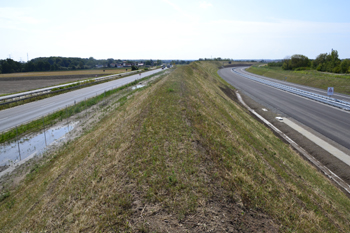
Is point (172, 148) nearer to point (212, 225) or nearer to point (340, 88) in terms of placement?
point (212, 225)

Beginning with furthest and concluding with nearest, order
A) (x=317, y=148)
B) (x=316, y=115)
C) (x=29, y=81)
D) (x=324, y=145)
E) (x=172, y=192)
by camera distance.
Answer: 1. (x=29, y=81)
2. (x=316, y=115)
3. (x=324, y=145)
4. (x=317, y=148)
5. (x=172, y=192)

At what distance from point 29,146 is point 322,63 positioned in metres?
106

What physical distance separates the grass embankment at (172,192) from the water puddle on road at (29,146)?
11.6 feet

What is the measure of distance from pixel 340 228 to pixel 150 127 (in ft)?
34.2

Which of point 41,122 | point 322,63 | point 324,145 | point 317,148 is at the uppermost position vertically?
point 322,63

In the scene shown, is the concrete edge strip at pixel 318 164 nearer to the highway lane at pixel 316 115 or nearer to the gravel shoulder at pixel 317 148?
the gravel shoulder at pixel 317 148

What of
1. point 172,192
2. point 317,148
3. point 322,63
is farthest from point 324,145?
point 322,63

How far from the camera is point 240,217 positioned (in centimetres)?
738

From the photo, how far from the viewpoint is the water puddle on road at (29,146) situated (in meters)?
16.7

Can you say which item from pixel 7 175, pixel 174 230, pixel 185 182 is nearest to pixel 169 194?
pixel 185 182

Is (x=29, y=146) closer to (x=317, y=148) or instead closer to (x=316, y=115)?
(x=317, y=148)

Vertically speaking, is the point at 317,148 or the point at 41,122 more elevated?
the point at 41,122

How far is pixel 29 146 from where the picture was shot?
62.8 ft

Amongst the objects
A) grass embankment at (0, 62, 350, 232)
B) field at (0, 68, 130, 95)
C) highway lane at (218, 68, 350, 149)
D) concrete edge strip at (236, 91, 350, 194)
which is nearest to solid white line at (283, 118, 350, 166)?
highway lane at (218, 68, 350, 149)
